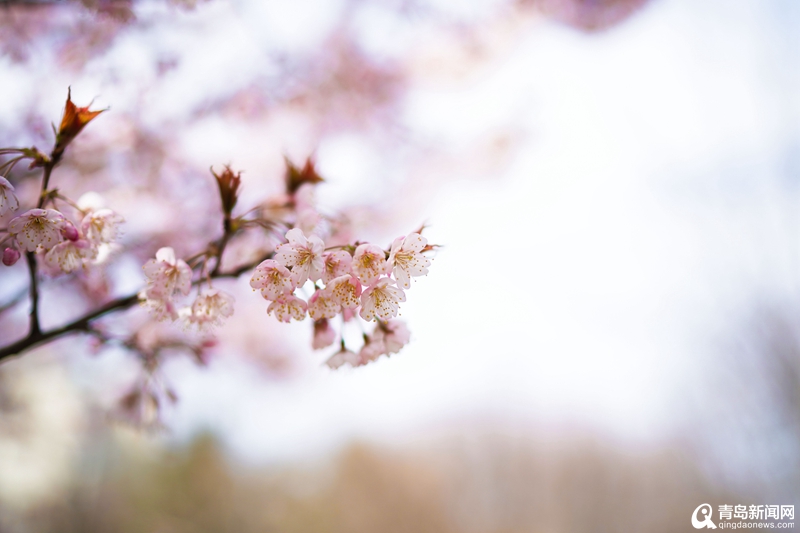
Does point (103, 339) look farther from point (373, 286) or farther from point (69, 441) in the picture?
point (69, 441)

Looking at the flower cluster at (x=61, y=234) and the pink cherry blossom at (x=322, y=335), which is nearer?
the flower cluster at (x=61, y=234)

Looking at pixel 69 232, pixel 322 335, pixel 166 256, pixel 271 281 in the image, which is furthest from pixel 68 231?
pixel 322 335

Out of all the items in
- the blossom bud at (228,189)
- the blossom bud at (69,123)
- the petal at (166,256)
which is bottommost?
the petal at (166,256)

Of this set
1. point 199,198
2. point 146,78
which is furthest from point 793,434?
point 146,78

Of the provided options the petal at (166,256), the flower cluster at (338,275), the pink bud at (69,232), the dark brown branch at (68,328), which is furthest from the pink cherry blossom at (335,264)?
the pink bud at (69,232)

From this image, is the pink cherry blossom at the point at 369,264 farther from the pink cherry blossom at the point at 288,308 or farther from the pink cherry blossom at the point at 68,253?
the pink cherry blossom at the point at 68,253

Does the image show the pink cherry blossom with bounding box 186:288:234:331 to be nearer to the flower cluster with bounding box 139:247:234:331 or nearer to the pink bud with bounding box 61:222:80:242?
the flower cluster with bounding box 139:247:234:331

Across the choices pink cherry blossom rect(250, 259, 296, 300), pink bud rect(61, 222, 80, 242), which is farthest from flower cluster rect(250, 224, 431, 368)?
pink bud rect(61, 222, 80, 242)

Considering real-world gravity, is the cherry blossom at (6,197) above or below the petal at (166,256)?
above
